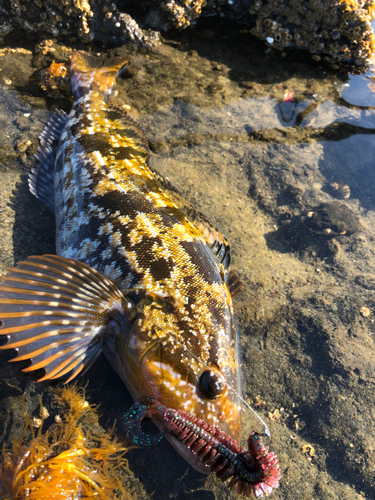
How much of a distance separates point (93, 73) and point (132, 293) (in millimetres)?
3334

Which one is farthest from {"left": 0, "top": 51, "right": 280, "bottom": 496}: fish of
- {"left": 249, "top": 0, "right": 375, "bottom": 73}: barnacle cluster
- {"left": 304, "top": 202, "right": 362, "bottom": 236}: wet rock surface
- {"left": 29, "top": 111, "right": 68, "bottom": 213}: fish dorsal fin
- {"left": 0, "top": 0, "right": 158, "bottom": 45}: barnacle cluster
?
{"left": 249, "top": 0, "right": 375, "bottom": 73}: barnacle cluster

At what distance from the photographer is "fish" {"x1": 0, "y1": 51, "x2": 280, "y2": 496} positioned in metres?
2.48

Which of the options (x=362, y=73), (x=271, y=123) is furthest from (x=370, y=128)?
(x=271, y=123)

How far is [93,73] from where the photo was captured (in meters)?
4.38

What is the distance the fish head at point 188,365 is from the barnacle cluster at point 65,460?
0.50m

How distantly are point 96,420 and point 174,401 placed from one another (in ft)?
2.85

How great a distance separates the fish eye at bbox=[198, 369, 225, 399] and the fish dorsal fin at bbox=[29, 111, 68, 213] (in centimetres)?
265

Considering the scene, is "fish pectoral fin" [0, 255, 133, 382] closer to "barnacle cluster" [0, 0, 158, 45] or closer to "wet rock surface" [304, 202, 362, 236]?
"wet rock surface" [304, 202, 362, 236]

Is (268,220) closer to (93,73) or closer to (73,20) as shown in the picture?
(93,73)

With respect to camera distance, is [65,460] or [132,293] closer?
[65,460]

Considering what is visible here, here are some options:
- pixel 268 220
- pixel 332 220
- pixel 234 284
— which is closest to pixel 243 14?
pixel 268 220

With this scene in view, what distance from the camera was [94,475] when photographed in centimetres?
249

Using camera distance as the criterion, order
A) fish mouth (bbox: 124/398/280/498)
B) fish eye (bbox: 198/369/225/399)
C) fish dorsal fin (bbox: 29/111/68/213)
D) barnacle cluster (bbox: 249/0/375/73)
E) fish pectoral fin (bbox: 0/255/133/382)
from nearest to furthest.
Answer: fish mouth (bbox: 124/398/280/498)
fish eye (bbox: 198/369/225/399)
fish pectoral fin (bbox: 0/255/133/382)
fish dorsal fin (bbox: 29/111/68/213)
barnacle cluster (bbox: 249/0/375/73)

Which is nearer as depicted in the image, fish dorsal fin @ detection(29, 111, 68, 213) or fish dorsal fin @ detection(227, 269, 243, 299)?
fish dorsal fin @ detection(227, 269, 243, 299)
